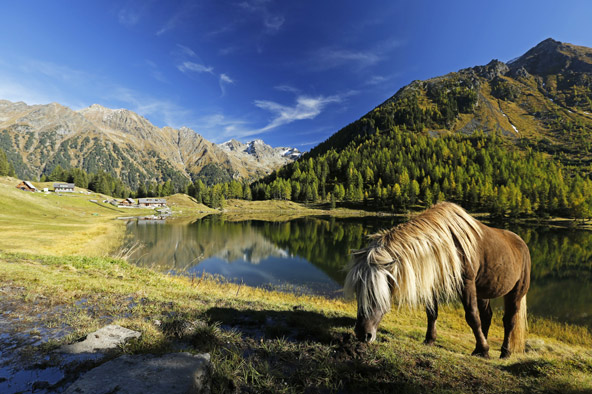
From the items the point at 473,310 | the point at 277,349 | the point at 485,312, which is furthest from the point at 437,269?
the point at 277,349

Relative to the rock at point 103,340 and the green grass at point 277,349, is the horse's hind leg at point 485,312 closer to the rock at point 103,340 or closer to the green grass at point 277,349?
the green grass at point 277,349

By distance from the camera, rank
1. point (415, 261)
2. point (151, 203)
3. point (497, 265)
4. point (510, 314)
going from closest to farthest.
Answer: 1. point (415, 261)
2. point (497, 265)
3. point (510, 314)
4. point (151, 203)

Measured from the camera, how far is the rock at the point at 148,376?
113 inches

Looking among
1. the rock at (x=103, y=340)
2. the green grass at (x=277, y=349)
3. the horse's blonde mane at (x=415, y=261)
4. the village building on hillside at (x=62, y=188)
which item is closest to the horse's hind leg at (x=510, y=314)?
the green grass at (x=277, y=349)

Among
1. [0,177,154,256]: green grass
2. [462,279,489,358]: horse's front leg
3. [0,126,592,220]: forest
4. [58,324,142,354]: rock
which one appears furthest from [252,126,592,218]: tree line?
[58,324,142,354]: rock

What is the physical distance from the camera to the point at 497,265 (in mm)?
6129

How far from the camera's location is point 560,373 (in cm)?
495

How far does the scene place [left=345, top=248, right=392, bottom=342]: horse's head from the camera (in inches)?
184

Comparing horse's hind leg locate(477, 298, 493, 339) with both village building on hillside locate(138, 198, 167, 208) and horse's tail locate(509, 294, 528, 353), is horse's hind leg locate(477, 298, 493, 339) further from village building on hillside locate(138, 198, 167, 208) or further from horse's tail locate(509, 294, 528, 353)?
village building on hillside locate(138, 198, 167, 208)

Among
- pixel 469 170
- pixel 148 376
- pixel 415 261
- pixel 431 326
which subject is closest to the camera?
pixel 148 376

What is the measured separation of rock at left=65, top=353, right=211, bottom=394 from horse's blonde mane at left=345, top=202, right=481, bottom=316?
2.99 metres

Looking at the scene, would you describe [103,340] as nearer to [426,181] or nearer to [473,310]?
[473,310]

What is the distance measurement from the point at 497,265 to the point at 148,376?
7907mm

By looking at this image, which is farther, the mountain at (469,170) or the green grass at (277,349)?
the mountain at (469,170)
